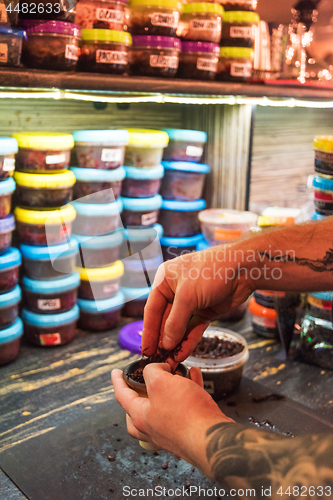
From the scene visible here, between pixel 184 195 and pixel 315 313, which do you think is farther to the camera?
pixel 184 195

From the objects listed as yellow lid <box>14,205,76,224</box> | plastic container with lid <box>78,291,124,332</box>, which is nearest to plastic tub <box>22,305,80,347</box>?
plastic container with lid <box>78,291,124,332</box>

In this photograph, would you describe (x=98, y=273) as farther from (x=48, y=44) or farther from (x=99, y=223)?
(x=48, y=44)

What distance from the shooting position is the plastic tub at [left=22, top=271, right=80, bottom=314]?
65.6 inches

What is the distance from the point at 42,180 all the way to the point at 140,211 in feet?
1.58

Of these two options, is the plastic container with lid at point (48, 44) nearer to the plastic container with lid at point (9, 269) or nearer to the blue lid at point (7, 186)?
the blue lid at point (7, 186)

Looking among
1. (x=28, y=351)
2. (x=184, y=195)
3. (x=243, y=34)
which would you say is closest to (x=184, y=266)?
(x=28, y=351)

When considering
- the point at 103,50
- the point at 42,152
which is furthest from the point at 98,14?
the point at 42,152

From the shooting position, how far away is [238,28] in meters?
1.80

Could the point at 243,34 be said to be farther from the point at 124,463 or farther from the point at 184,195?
the point at 124,463

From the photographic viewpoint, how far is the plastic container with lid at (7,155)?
141 cm

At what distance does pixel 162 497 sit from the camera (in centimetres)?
102

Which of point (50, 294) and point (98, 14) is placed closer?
point (98, 14)

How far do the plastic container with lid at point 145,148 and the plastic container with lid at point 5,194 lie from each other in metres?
0.54

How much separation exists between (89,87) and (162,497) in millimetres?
1143
